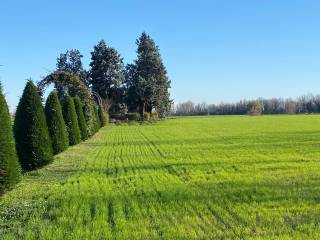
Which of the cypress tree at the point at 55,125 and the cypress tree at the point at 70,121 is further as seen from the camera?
the cypress tree at the point at 70,121

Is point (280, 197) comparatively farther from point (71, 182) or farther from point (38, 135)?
point (38, 135)

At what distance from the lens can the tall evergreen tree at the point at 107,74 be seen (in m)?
83.8

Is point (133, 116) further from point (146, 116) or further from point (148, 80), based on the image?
point (148, 80)

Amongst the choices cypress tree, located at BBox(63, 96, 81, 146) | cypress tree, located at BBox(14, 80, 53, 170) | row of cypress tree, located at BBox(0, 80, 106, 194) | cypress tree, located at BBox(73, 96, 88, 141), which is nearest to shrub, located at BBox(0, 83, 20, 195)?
row of cypress tree, located at BBox(0, 80, 106, 194)

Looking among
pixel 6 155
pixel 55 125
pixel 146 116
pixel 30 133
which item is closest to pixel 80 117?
pixel 55 125

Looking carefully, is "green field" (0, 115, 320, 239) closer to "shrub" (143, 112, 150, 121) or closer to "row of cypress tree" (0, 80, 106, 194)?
"row of cypress tree" (0, 80, 106, 194)

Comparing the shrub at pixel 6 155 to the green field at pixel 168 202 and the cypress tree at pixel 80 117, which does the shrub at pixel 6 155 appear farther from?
the cypress tree at pixel 80 117

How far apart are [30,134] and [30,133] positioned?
0.13 ft

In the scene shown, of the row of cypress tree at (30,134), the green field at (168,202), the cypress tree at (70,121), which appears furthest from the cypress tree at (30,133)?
the cypress tree at (70,121)

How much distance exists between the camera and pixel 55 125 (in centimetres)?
2212

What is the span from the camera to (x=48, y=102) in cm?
2272

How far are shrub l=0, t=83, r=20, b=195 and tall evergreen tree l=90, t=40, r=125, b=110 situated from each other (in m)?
70.2

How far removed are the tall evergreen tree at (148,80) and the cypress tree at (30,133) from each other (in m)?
62.9

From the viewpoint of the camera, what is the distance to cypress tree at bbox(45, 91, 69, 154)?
22.0 metres
